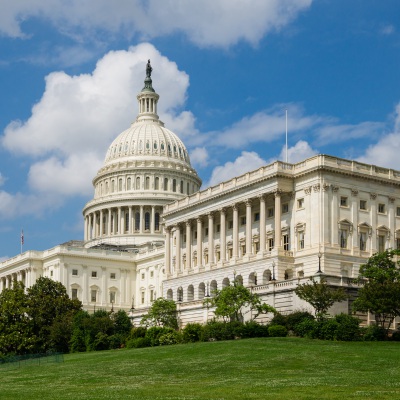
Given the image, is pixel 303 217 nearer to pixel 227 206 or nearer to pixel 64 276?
pixel 227 206

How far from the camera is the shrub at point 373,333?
3162 inches

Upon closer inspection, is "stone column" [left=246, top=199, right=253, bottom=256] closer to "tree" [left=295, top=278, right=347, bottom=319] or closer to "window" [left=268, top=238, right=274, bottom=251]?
"window" [left=268, top=238, right=274, bottom=251]

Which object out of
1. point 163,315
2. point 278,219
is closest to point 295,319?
point 163,315

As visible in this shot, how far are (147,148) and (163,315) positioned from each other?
91458 millimetres

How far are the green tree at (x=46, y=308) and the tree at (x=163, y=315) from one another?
11070mm

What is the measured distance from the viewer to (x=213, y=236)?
124812 millimetres

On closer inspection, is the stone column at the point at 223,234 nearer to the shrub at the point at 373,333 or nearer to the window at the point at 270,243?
the window at the point at 270,243

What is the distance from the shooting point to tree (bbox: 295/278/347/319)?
84938mm

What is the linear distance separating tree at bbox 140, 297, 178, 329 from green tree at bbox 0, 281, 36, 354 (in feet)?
46.4

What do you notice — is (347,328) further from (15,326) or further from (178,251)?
(178,251)

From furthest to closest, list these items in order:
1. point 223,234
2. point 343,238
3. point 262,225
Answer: point 223,234, point 262,225, point 343,238

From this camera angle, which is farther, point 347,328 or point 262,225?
point 262,225

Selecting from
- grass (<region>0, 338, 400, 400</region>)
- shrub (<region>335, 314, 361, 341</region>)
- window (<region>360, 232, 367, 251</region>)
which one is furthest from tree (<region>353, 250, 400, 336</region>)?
window (<region>360, 232, 367, 251</region>)

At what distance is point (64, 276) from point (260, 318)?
6925 cm
